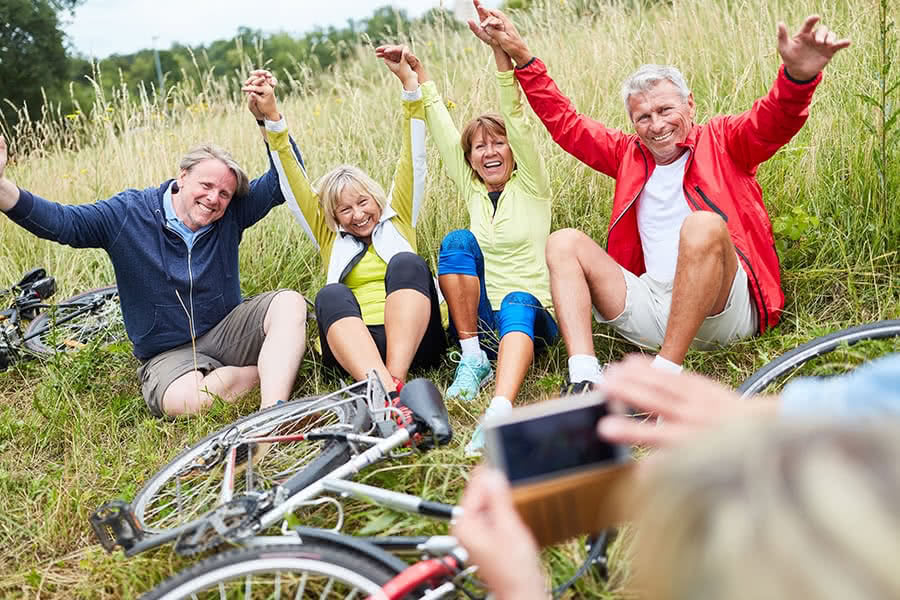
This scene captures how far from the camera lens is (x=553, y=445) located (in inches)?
46.3

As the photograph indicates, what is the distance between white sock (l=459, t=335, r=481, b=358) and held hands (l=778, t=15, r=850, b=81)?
5.27ft

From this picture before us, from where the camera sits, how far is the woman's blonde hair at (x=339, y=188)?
3.50 meters

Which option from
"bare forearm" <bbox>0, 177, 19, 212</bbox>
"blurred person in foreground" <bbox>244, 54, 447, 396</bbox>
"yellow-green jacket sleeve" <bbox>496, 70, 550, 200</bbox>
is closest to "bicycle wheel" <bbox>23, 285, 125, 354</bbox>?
"bare forearm" <bbox>0, 177, 19, 212</bbox>

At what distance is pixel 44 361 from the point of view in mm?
3982

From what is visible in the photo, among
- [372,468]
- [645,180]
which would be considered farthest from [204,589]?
[645,180]

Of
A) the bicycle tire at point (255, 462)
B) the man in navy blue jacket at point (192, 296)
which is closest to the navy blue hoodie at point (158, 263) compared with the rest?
the man in navy blue jacket at point (192, 296)

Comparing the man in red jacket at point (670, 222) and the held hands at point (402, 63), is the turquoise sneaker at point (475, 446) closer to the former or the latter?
the man in red jacket at point (670, 222)

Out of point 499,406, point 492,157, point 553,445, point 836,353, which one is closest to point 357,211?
point 492,157

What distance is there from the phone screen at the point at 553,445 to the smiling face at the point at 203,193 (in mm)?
2582

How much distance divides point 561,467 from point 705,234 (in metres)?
1.71

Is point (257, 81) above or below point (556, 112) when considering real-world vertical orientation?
above

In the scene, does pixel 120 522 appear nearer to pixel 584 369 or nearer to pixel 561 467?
pixel 561 467

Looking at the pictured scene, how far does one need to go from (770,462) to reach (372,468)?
79.8 inches

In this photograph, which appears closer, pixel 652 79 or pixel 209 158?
pixel 652 79
